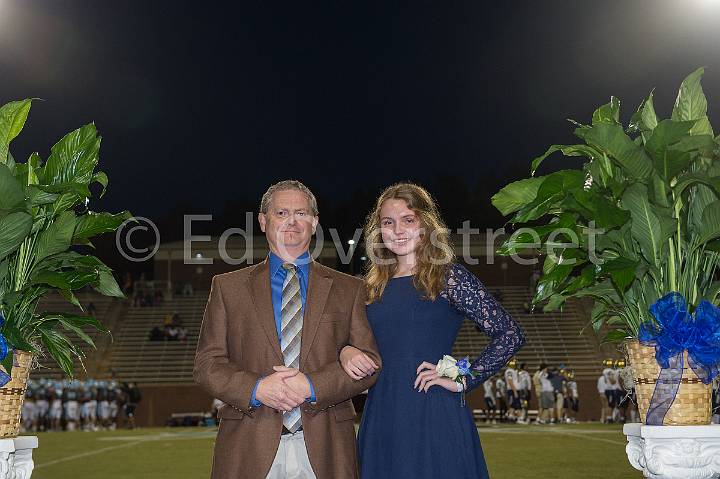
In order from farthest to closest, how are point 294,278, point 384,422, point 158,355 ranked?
point 158,355 < point 384,422 < point 294,278

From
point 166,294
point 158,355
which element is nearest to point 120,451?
point 158,355

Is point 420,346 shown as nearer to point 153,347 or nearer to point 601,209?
point 601,209

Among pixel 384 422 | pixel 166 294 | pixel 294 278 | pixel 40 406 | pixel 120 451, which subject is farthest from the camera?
pixel 166 294

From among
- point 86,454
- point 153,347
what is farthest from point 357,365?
point 153,347

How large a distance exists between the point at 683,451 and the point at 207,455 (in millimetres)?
9974

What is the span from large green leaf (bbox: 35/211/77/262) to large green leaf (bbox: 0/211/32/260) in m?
0.18

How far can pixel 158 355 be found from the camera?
30.9 meters

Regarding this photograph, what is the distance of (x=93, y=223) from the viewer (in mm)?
3789

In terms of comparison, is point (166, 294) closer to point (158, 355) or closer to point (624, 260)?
point (158, 355)

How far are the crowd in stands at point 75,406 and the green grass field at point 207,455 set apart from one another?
19.8 feet

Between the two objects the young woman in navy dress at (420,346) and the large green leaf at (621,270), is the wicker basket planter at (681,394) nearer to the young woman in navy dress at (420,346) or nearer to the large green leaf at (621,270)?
the large green leaf at (621,270)

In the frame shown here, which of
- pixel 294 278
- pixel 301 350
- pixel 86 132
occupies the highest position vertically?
pixel 86 132

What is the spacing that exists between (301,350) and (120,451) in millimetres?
11230

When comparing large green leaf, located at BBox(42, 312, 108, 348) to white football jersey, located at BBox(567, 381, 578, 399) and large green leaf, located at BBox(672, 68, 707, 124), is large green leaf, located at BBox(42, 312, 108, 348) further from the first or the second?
white football jersey, located at BBox(567, 381, 578, 399)
